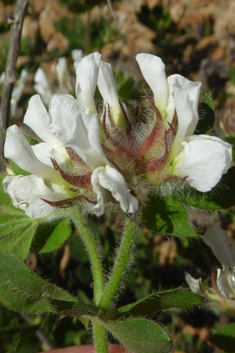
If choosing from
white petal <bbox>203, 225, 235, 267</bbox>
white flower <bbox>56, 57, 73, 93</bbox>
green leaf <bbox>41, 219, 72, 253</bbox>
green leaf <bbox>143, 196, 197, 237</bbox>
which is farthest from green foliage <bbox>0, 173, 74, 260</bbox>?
white flower <bbox>56, 57, 73, 93</bbox>

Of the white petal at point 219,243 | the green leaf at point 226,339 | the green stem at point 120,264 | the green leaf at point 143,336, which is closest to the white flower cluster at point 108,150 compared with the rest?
the green stem at point 120,264

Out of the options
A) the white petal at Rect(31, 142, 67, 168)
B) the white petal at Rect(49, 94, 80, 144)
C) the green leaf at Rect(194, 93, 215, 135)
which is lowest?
the green leaf at Rect(194, 93, 215, 135)

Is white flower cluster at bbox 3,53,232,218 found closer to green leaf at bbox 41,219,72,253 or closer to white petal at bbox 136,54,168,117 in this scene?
white petal at bbox 136,54,168,117

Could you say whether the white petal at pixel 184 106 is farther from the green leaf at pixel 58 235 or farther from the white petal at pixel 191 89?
the green leaf at pixel 58 235

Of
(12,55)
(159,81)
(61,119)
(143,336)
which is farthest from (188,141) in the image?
(12,55)

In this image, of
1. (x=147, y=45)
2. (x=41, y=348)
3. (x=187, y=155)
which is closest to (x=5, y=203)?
(x=187, y=155)

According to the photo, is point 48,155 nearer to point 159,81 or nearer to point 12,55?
point 159,81
